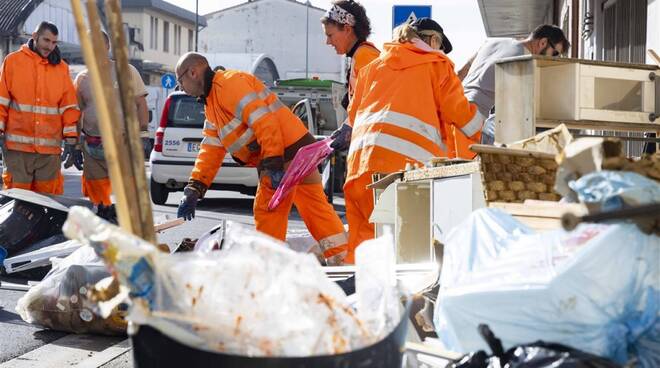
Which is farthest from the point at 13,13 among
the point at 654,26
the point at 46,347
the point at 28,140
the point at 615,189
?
the point at 615,189

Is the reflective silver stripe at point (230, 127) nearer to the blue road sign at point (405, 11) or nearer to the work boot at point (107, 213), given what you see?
the work boot at point (107, 213)

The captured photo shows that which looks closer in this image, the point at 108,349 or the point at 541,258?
the point at 541,258

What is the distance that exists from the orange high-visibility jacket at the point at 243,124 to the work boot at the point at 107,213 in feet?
6.21

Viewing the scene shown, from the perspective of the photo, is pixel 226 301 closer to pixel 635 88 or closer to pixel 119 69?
pixel 119 69

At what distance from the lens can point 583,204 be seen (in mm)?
2123

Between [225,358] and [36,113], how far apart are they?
7369mm

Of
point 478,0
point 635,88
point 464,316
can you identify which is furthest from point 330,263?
point 478,0

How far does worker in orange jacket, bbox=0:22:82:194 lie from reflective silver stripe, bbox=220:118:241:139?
2783mm

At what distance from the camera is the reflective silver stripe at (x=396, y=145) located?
5109 mm

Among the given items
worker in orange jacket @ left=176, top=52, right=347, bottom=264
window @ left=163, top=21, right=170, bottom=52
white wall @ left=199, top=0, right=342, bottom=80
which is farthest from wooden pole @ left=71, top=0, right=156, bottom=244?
window @ left=163, top=21, right=170, bottom=52

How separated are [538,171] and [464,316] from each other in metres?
0.81

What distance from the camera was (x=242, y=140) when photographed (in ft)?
21.4

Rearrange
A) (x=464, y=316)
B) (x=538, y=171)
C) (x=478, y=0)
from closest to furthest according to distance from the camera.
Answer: (x=464, y=316) → (x=538, y=171) → (x=478, y=0)

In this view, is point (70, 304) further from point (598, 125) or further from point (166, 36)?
point (166, 36)
